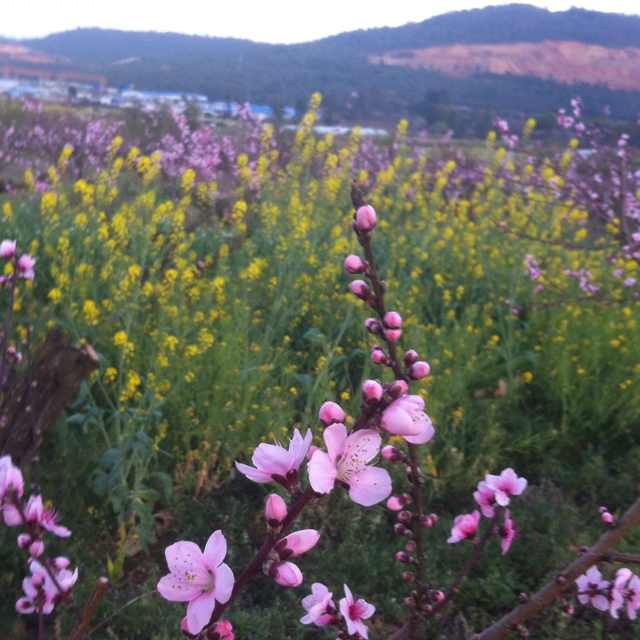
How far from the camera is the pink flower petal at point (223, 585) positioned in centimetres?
87

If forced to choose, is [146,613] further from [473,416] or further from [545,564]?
[473,416]

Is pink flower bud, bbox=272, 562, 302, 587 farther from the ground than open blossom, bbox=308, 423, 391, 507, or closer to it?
closer to it

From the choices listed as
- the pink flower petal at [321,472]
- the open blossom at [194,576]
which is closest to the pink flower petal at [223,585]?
the open blossom at [194,576]

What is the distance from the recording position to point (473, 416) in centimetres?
375

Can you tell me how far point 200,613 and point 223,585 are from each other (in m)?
0.05

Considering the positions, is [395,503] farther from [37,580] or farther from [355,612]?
[37,580]

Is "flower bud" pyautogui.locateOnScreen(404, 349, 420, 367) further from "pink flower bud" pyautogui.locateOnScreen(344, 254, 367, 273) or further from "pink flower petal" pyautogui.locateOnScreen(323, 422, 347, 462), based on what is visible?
"pink flower petal" pyautogui.locateOnScreen(323, 422, 347, 462)

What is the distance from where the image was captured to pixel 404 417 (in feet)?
2.71

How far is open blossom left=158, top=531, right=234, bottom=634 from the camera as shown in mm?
903

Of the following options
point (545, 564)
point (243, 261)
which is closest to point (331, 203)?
point (243, 261)

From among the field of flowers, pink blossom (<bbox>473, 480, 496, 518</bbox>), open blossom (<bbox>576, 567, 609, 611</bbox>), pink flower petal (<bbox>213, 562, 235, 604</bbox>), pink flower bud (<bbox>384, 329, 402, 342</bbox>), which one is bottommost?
the field of flowers

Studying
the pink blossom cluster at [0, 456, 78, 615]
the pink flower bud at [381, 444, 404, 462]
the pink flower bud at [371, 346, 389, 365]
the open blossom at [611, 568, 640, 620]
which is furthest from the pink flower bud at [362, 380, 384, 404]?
the open blossom at [611, 568, 640, 620]

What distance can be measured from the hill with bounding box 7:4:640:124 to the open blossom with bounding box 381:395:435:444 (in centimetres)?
678

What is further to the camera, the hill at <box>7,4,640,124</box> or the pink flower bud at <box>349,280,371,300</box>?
the hill at <box>7,4,640,124</box>
